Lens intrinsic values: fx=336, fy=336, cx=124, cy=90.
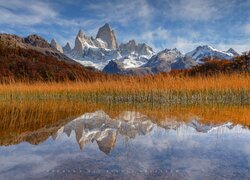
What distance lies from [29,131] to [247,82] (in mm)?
9145

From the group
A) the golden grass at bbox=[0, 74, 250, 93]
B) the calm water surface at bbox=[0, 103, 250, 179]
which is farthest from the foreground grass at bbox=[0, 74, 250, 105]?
the calm water surface at bbox=[0, 103, 250, 179]

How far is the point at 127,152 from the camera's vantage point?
3.78m

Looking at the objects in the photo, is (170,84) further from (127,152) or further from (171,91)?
(127,152)

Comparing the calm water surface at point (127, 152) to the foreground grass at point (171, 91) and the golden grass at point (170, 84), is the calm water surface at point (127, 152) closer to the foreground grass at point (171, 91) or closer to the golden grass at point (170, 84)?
the foreground grass at point (171, 91)

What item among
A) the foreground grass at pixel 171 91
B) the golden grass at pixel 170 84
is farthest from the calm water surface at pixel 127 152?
the golden grass at pixel 170 84

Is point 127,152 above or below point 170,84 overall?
below

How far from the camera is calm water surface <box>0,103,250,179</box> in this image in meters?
2.92

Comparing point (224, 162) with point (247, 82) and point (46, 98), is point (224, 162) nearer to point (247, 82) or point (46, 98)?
point (247, 82)

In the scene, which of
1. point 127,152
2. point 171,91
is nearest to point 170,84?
point 171,91

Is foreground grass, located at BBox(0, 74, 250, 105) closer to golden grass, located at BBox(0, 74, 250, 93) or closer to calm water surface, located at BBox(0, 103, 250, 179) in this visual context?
golden grass, located at BBox(0, 74, 250, 93)

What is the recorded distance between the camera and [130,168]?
3.07 metres

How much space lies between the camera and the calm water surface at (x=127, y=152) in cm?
292

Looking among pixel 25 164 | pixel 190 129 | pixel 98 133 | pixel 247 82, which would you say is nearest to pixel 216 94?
pixel 247 82

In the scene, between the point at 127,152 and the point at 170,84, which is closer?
the point at 127,152
